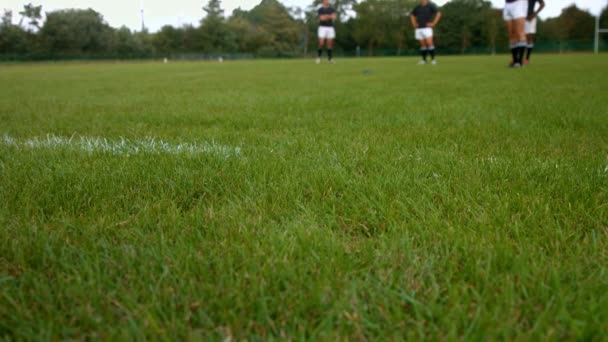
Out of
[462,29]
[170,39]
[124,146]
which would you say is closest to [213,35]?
[170,39]

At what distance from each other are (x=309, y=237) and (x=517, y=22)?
33.8 ft

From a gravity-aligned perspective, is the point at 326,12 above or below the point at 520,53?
above

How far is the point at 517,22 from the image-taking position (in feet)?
30.6

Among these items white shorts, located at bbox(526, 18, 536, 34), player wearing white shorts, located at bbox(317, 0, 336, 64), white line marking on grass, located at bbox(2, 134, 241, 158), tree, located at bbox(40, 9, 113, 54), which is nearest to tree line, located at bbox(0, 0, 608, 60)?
tree, located at bbox(40, 9, 113, 54)

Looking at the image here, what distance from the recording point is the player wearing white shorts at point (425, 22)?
44.8ft

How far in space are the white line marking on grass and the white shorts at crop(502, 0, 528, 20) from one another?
9277 mm

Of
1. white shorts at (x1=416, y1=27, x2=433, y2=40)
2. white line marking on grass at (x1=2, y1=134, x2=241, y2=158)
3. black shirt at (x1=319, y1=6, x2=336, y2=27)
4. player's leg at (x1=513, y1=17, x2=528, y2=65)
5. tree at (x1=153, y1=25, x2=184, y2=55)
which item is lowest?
white line marking on grass at (x1=2, y1=134, x2=241, y2=158)

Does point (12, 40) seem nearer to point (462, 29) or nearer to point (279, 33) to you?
point (279, 33)

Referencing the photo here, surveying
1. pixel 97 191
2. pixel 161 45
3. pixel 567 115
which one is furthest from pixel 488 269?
pixel 161 45

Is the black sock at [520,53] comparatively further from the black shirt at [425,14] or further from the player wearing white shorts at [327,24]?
the player wearing white shorts at [327,24]

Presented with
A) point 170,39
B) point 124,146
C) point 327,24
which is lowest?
point 124,146

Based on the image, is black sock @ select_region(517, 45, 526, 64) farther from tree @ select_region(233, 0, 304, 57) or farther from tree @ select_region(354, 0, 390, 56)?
tree @ select_region(354, 0, 390, 56)

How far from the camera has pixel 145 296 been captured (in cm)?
87

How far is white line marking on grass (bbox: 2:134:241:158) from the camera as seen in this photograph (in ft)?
6.90
